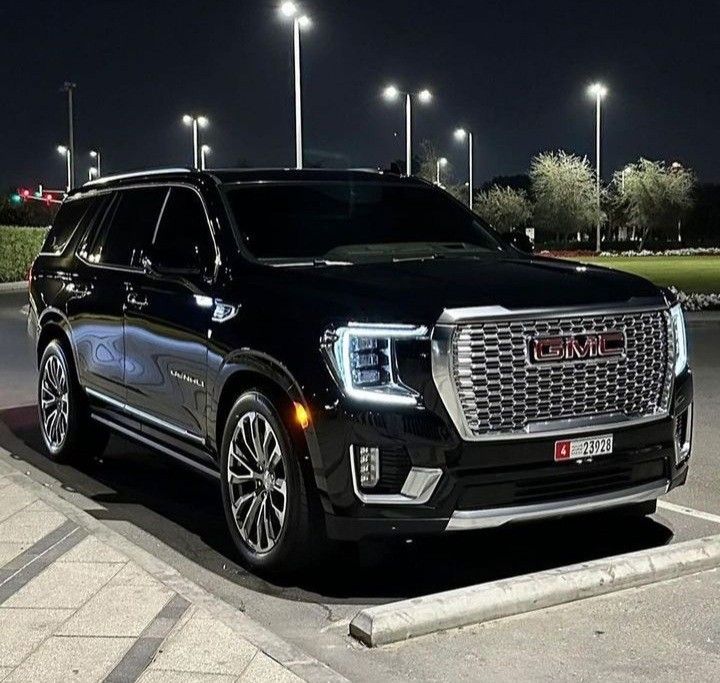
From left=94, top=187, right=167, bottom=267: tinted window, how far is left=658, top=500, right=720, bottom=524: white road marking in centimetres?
332

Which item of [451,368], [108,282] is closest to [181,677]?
[451,368]

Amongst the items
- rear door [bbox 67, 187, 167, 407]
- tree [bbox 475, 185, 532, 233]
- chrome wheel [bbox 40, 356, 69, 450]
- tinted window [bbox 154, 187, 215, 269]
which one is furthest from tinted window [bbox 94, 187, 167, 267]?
tree [bbox 475, 185, 532, 233]

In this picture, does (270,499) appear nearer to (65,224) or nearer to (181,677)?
(181,677)

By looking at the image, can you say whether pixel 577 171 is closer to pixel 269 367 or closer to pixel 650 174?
pixel 650 174

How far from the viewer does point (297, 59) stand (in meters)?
28.4

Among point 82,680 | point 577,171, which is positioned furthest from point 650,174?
point 82,680

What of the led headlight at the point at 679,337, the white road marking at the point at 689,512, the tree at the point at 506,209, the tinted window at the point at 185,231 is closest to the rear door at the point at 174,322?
the tinted window at the point at 185,231

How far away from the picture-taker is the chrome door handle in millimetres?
7207

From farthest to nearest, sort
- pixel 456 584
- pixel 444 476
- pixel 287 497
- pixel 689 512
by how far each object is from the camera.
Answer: pixel 689 512 < pixel 456 584 < pixel 287 497 < pixel 444 476

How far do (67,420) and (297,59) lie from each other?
2096 cm

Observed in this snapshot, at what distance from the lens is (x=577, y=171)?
84812mm

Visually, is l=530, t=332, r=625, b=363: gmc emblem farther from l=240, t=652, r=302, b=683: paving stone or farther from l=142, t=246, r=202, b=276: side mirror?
l=142, t=246, r=202, b=276: side mirror

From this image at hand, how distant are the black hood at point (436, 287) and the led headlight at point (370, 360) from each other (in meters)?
0.05

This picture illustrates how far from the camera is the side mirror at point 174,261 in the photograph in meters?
6.69
